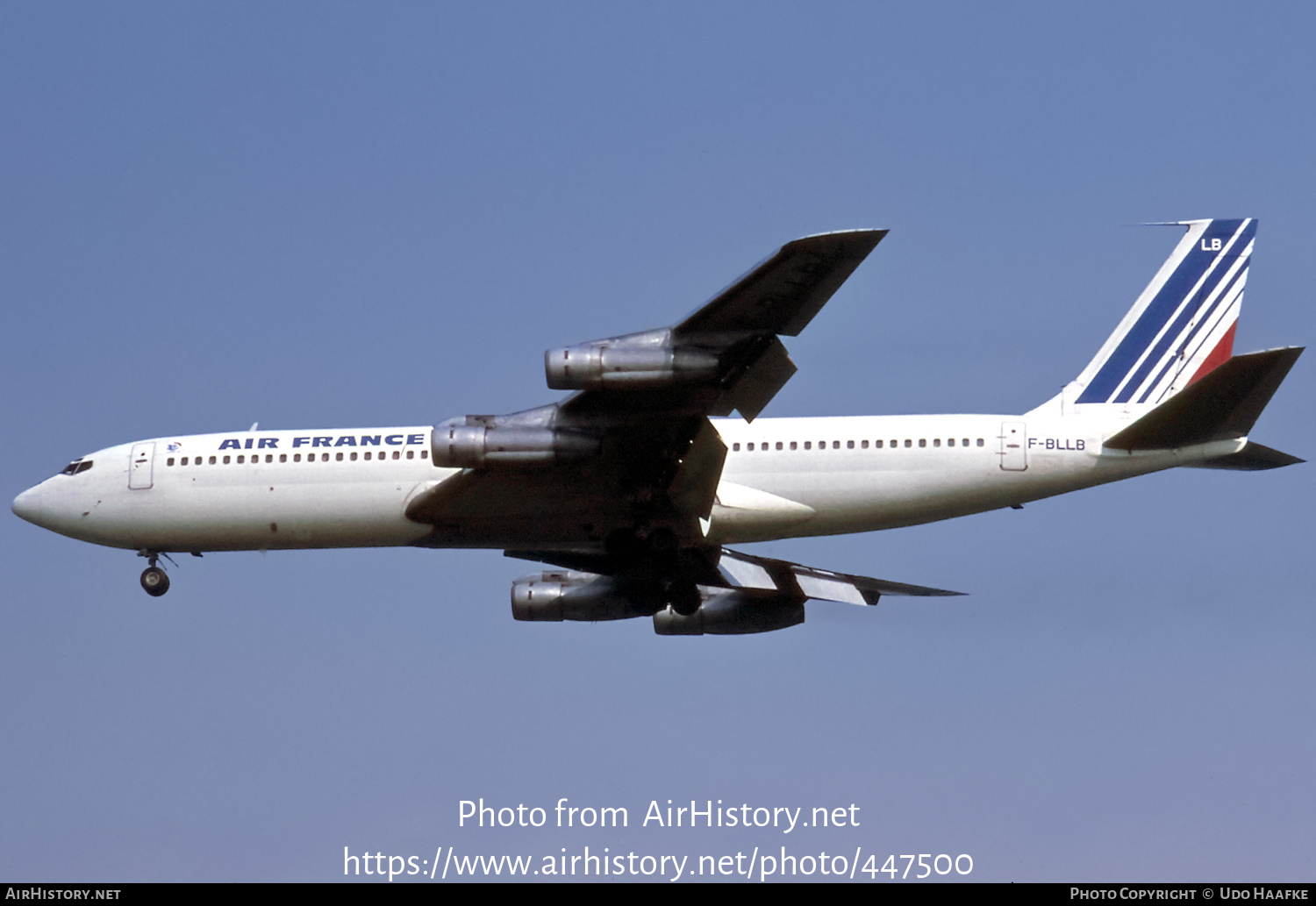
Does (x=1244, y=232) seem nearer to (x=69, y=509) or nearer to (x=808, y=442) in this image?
(x=808, y=442)

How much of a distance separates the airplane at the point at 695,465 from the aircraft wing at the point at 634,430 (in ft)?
0.12

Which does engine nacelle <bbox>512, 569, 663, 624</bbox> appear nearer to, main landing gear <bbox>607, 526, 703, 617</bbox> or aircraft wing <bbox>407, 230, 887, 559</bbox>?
main landing gear <bbox>607, 526, 703, 617</bbox>

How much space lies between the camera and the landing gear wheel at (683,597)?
2856cm

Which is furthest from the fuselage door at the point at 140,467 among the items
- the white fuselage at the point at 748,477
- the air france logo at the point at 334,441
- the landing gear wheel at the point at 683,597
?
the landing gear wheel at the point at 683,597

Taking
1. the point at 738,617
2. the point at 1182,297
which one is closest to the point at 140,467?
the point at 738,617

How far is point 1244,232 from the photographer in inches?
1158

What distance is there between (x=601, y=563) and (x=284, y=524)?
603 centimetres

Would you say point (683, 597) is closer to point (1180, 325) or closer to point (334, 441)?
point (334, 441)

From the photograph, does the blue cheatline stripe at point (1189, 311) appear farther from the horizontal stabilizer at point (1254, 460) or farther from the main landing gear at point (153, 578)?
the main landing gear at point (153, 578)

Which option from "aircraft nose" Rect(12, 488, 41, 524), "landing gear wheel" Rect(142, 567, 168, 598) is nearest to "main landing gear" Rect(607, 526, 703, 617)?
"landing gear wheel" Rect(142, 567, 168, 598)

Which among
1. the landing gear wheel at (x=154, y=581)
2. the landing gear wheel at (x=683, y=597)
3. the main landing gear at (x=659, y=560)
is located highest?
the landing gear wheel at (x=154, y=581)
